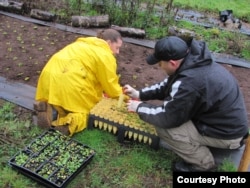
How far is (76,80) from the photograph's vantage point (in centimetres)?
395

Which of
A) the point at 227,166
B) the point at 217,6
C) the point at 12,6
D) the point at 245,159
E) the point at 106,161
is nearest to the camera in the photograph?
the point at 245,159

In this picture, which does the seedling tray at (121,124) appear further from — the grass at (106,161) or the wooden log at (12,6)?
the wooden log at (12,6)

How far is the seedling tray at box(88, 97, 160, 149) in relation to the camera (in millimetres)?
3840

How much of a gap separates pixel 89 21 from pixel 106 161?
12.4ft

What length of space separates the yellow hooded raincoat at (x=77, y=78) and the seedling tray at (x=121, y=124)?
0.50 ft

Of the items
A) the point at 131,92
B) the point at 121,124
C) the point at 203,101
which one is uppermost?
the point at 203,101

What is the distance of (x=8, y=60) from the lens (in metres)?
5.66

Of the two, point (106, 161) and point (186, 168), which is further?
point (106, 161)

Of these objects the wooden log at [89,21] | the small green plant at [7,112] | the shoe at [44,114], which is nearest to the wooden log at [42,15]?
the wooden log at [89,21]

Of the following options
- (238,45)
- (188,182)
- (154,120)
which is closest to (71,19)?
(238,45)

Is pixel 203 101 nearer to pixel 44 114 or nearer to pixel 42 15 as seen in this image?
pixel 44 114

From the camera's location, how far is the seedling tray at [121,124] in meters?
3.84

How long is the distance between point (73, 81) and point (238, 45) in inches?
147

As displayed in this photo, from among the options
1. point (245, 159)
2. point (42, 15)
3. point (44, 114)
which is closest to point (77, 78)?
point (44, 114)
